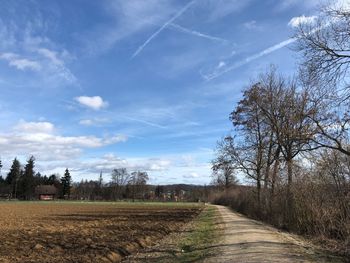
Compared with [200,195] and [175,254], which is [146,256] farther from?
[200,195]

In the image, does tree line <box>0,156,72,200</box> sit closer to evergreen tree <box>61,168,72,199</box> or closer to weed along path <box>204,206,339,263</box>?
evergreen tree <box>61,168,72,199</box>

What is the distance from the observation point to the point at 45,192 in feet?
529

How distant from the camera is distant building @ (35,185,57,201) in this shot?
159625 millimetres

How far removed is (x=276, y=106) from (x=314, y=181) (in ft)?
46.9

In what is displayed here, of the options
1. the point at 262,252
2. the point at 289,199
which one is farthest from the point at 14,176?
the point at 262,252

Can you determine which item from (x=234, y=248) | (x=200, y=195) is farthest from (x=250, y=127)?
(x=200, y=195)

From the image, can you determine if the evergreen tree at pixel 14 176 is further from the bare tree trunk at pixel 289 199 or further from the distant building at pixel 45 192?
the bare tree trunk at pixel 289 199

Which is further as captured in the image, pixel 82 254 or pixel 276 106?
pixel 276 106

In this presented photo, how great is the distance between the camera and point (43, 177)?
18275 cm

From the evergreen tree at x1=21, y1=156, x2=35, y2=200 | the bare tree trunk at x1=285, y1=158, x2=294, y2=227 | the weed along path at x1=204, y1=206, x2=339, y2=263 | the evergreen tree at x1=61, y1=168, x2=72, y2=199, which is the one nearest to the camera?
the weed along path at x1=204, y1=206, x2=339, y2=263

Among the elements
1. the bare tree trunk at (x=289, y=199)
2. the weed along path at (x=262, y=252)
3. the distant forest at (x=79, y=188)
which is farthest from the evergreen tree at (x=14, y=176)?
the weed along path at (x=262, y=252)

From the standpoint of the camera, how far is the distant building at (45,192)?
15962 cm

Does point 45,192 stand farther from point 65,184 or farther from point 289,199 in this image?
point 289,199

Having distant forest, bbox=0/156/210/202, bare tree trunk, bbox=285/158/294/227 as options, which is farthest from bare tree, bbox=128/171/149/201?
bare tree trunk, bbox=285/158/294/227
